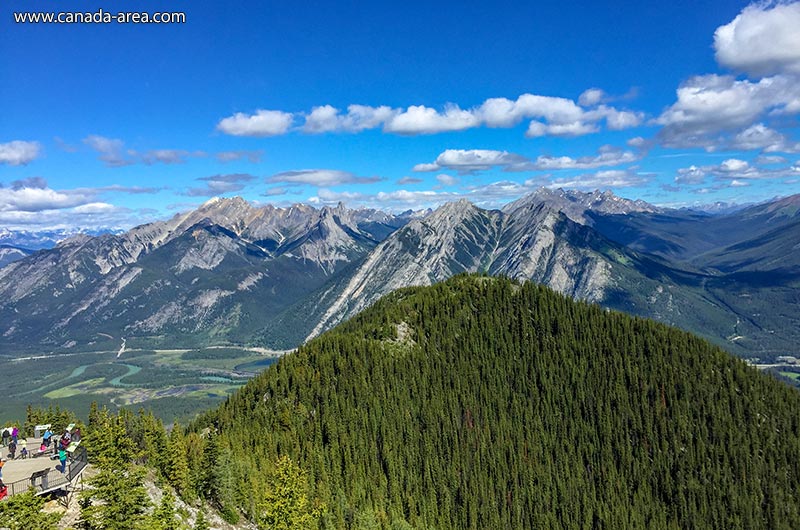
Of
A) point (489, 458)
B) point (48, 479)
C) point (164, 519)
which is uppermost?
point (48, 479)

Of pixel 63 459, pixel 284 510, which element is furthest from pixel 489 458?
pixel 63 459

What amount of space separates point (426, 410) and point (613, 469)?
239 ft

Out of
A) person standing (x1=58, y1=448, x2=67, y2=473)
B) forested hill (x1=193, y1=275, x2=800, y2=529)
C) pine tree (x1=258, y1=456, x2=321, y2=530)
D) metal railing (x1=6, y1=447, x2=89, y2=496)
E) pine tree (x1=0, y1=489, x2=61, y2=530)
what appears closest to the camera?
pine tree (x1=0, y1=489, x2=61, y2=530)

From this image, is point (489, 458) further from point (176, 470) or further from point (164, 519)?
point (164, 519)

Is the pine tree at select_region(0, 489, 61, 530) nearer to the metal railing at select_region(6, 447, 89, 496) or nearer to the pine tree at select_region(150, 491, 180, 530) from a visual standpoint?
the metal railing at select_region(6, 447, 89, 496)

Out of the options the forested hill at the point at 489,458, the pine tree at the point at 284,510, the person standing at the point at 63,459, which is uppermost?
the person standing at the point at 63,459

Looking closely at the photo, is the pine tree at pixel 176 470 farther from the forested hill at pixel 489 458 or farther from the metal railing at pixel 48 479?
the forested hill at pixel 489 458

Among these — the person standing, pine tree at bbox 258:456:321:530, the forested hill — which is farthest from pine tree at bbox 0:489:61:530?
the forested hill

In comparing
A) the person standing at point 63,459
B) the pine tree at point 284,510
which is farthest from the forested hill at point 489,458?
the person standing at point 63,459

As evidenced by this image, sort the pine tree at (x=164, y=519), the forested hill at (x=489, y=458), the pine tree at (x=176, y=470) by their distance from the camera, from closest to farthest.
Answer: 1. the pine tree at (x=164, y=519)
2. the pine tree at (x=176, y=470)
3. the forested hill at (x=489, y=458)

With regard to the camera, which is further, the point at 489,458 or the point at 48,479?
the point at 489,458

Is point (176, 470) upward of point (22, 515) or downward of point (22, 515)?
downward

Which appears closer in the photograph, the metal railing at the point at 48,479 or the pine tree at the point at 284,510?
the metal railing at the point at 48,479

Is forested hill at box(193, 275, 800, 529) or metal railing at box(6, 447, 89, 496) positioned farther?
forested hill at box(193, 275, 800, 529)
